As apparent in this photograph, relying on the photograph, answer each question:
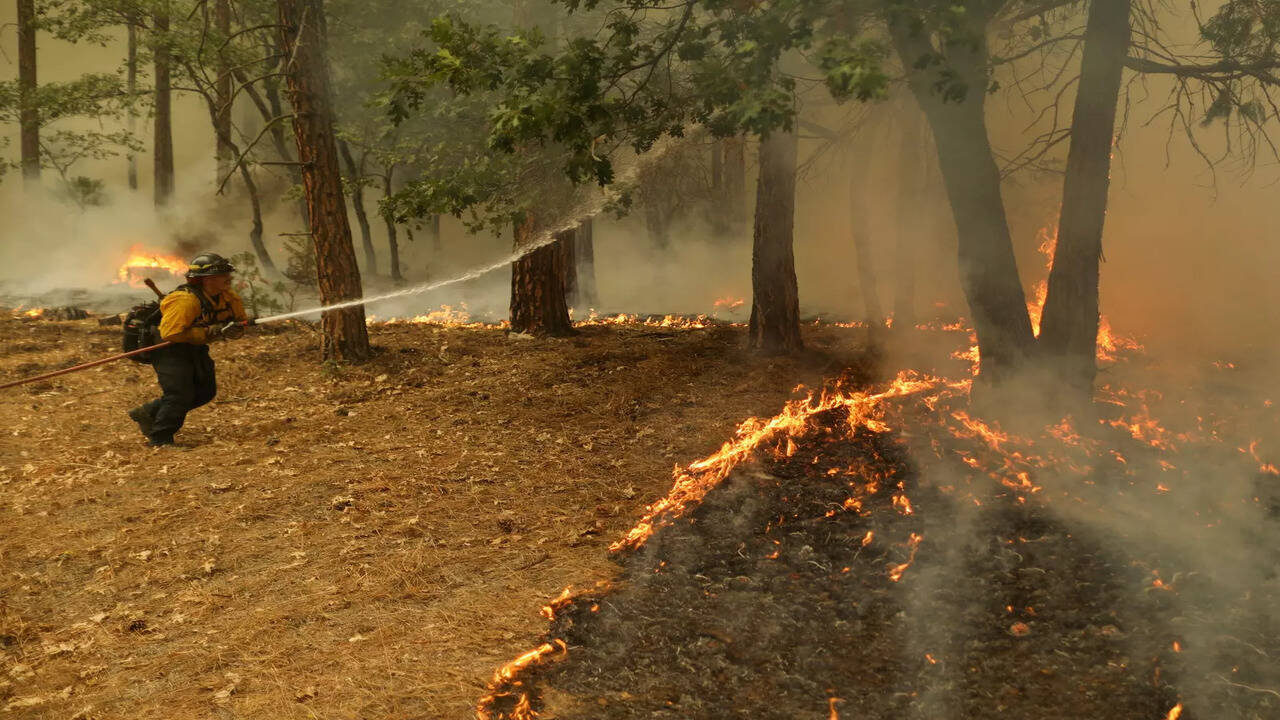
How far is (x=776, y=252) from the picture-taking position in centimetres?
1010

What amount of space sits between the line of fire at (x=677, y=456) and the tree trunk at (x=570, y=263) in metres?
0.89

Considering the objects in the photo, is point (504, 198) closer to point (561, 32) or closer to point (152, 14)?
point (561, 32)

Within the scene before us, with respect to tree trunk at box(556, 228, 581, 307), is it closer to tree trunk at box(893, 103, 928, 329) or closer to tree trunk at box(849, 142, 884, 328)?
tree trunk at box(849, 142, 884, 328)

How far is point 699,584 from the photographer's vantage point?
507cm

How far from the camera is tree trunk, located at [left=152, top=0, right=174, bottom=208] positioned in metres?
16.7

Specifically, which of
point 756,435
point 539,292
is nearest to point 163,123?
point 539,292

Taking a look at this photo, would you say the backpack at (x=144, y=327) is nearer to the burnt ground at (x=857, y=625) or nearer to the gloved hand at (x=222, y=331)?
the gloved hand at (x=222, y=331)

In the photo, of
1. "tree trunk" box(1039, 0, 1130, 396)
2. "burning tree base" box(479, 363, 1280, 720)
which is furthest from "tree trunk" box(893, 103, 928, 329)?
"burning tree base" box(479, 363, 1280, 720)

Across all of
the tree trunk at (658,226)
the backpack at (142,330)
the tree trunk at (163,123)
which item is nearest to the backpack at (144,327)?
the backpack at (142,330)

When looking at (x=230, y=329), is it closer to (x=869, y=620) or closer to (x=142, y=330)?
(x=142, y=330)

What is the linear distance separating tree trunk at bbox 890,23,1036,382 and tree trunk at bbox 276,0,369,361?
20.8 feet

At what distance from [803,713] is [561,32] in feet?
48.4

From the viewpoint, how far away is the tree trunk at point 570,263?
41.2ft

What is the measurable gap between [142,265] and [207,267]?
→ 56.9ft
